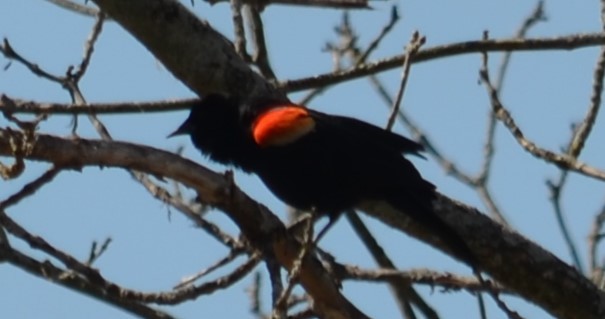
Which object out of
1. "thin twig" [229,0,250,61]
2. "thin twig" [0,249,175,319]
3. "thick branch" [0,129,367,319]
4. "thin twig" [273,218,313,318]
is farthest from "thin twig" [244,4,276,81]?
"thin twig" [273,218,313,318]

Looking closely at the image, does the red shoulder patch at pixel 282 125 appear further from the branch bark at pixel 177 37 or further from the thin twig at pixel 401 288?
the thin twig at pixel 401 288

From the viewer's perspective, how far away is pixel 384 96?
5.14 meters

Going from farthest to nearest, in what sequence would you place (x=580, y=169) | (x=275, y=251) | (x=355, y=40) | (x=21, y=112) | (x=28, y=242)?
(x=355, y=40) < (x=580, y=169) < (x=21, y=112) < (x=275, y=251) < (x=28, y=242)

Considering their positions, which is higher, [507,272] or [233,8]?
[233,8]

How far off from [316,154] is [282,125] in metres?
0.21

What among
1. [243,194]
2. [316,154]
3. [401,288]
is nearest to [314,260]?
[243,194]

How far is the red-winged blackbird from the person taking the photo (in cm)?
425

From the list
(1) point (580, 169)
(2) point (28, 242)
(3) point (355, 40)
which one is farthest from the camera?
(3) point (355, 40)

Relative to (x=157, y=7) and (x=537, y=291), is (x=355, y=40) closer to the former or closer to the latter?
(x=157, y=7)

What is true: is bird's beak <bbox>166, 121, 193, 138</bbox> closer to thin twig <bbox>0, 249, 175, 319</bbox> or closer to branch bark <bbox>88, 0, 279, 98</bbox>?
branch bark <bbox>88, 0, 279, 98</bbox>

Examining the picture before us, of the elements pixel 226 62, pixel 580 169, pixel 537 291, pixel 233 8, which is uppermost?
pixel 233 8

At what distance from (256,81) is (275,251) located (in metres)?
0.98

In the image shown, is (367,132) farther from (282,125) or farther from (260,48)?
(260,48)

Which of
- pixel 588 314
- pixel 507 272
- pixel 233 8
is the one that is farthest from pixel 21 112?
pixel 588 314
